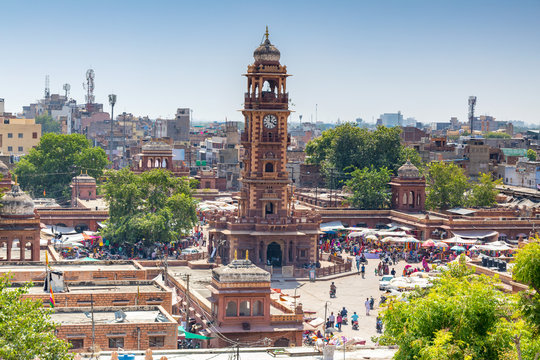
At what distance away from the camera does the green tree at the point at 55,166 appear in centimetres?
9756

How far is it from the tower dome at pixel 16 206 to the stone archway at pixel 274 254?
16.3 meters

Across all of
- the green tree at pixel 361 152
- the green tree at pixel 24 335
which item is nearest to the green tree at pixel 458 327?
the green tree at pixel 24 335

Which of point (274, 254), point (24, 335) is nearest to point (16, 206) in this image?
point (274, 254)

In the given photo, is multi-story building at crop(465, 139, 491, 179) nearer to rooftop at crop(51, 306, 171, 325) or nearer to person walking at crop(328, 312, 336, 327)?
person walking at crop(328, 312, 336, 327)

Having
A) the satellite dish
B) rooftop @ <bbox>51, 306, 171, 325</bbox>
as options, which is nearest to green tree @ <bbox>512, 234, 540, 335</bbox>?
rooftop @ <bbox>51, 306, 171, 325</bbox>

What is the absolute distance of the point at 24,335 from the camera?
2789cm

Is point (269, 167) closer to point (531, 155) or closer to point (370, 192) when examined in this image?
point (370, 192)

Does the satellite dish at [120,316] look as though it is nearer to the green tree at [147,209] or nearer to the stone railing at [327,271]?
the stone railing at [327,271]

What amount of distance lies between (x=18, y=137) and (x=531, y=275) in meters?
111

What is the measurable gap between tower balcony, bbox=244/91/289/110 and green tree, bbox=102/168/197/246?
7.35m

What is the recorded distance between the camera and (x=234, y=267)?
43.0 m

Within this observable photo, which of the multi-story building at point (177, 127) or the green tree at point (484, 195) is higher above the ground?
the multi-story building at point (177, 127)

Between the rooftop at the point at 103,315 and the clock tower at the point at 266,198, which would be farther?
the clock tower at the point at 266,198

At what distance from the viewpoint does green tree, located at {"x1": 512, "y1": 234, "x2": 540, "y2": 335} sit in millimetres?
27156
